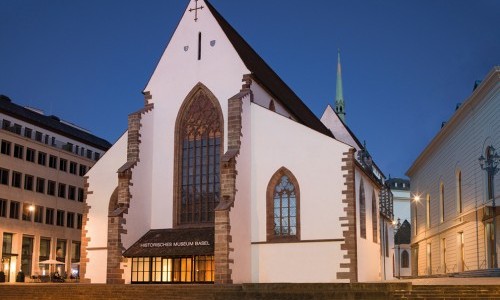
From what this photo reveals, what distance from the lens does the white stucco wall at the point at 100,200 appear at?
37500 mm

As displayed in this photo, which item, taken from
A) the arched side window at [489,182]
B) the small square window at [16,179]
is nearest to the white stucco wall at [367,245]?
the arched side window at [489,182]

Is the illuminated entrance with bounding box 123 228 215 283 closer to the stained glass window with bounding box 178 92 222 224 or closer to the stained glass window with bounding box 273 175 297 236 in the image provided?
the stained glass window with bounding box 178 92 222 224

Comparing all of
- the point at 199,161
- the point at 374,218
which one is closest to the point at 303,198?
the point at 199,161

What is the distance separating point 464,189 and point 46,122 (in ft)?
140

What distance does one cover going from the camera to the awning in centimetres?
3375

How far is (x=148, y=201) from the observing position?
37062 millimetres

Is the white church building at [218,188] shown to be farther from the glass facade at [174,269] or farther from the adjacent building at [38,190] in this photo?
the adjacent building at [38,190]

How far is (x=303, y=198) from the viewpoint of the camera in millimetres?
34156

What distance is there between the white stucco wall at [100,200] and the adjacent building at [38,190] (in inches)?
854

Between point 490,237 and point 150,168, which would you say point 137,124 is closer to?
point 150,168

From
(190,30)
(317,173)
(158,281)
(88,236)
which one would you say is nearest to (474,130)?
(317,173)

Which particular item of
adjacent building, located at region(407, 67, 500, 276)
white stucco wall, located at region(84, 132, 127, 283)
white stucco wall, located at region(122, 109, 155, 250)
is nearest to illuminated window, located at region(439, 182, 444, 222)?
adjacent building, located at region(407, 67, 500, 276)

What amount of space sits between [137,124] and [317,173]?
34.6ft

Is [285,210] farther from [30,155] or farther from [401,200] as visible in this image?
[401,200]
